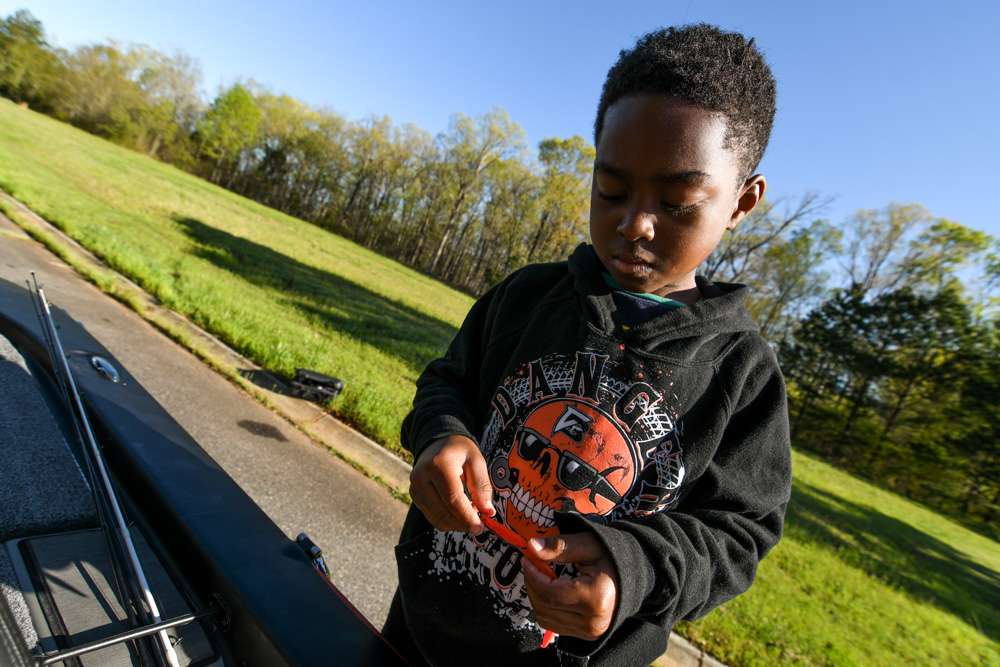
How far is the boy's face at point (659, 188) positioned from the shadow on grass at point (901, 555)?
7.97 metres

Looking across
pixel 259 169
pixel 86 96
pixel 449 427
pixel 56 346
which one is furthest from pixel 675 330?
pixel 259 169

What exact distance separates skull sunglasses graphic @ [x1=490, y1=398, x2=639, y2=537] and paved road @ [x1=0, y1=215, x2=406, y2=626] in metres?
1.94

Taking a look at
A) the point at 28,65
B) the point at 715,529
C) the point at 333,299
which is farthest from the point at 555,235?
the point at 28,65

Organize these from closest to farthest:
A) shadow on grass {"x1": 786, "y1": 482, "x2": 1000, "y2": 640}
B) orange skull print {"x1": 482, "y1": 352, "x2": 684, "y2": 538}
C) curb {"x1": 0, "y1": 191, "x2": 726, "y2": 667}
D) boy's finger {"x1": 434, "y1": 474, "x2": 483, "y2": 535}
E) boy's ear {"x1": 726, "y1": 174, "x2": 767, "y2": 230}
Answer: boy's finger {"x1": 434, "y1": 474, "x2": 483, "y2": 535} < orange skull print {"x1": 482, "y1": 352, "x2": 684, "y2": 538} < boy's ear {"x1": 726, "y1": 174, "x2": 767, "y2": 230} < curb {"x1": 0, "y1": 191, "x2": 726, "y2": 667} < shadow on grass {"x1": 786, "y1": 482, "x2": 1000, "y2": 640}

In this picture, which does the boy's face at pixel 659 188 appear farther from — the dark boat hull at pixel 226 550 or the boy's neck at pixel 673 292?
the dark boat hull at pixel 226 550

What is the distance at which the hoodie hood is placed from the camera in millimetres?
1045

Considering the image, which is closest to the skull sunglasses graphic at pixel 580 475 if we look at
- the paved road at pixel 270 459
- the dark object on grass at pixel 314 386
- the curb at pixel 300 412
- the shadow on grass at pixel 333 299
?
the paved road at pixel 270 459

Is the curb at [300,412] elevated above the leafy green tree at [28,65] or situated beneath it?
situated beneath

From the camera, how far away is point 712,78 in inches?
37.8

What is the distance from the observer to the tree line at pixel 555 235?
72.3 feet

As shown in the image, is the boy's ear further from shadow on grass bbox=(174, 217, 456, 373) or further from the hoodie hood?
shadow on grass bbox=(174, 217, 456, 373)

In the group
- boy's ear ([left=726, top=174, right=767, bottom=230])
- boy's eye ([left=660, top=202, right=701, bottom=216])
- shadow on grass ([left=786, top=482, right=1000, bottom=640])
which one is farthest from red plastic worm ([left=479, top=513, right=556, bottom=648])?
shadow on grass ([left=786, top=482, right=1000, bottom=640])

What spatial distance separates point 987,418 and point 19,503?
28.4 m

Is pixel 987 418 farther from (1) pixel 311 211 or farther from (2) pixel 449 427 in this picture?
(1) pixel 311 211
